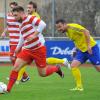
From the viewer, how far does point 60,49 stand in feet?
80.7

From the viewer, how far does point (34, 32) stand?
1166 cm

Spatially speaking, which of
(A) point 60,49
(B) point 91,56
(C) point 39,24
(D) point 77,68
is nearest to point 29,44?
(C) point 39,24

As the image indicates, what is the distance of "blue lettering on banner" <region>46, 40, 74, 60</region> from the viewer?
24469 mm

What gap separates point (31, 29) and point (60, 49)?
12.9m

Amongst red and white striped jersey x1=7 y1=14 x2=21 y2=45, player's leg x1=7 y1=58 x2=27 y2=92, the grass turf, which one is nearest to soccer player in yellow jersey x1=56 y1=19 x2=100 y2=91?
the grass turf

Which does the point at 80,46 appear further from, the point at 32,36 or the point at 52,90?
the point at 32,36

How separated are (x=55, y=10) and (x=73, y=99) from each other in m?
16.9

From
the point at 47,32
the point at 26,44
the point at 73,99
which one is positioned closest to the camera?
the point at 73,99

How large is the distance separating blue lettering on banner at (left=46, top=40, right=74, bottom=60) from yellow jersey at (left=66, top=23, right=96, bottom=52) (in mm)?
11616

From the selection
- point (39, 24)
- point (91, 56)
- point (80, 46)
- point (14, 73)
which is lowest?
point (14, 73)

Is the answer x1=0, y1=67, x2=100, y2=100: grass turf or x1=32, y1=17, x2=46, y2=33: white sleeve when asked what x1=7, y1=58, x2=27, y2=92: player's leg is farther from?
x1=32, y1=17, x2=46, y2=33: white sleeve

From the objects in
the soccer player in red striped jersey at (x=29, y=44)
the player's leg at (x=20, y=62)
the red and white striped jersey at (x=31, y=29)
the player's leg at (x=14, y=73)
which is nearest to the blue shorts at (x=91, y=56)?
the soccer player in red striped jersey at (x=29, y=44)

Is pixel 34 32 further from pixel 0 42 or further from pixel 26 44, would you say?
pixel 0 42

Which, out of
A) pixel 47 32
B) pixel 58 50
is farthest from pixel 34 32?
pixel 47 32
